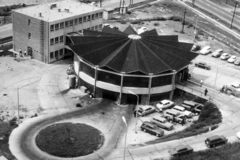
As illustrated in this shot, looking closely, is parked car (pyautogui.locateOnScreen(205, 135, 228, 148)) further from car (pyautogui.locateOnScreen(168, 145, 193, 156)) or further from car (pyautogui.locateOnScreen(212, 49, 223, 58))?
car (pyautogui.locateOnScreen(212, 49, 223, 58))

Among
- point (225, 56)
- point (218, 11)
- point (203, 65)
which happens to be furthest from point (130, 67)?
point (218, 11)

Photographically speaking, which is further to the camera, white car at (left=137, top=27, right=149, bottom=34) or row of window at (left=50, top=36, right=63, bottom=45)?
white car at (left=137, top=27, right=149, bottom=34)

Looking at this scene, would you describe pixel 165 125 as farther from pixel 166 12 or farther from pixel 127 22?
pixel 166 12

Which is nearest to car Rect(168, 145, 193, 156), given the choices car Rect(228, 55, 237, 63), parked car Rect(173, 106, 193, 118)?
parked car Rect(173, 106, 193, 118)

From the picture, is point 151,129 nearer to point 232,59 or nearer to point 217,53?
point 232,59

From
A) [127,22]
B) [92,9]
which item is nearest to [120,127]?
[92,9]

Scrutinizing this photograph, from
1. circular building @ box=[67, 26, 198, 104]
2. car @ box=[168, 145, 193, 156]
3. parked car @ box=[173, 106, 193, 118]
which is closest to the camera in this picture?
car @ box=[168, 145, 193, 156]

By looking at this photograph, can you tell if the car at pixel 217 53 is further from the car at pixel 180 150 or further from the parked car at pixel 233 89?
the car at pixel 180 150
